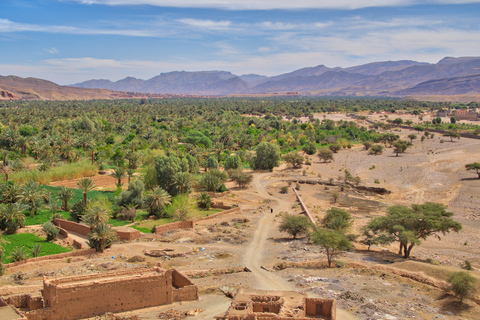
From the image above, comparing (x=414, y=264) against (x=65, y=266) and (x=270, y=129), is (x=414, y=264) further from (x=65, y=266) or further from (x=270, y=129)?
(x=270, y=129)

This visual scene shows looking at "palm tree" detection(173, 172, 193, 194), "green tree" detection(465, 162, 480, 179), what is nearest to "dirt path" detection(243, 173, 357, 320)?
"palm tree" detection(173, 172, 193, 194)

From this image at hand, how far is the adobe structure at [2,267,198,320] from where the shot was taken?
2070 centimetres

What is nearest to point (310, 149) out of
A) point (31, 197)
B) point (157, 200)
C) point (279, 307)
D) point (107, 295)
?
point (157, 200)

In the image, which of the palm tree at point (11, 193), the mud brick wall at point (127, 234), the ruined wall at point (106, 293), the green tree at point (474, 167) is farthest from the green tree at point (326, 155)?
the ruined wall at point (106, 293)

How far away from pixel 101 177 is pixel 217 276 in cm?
3461

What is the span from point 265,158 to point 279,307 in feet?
167

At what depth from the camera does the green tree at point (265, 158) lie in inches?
2790

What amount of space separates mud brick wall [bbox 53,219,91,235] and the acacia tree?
80.0 ft

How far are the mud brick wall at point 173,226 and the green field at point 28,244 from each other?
27.3 feet

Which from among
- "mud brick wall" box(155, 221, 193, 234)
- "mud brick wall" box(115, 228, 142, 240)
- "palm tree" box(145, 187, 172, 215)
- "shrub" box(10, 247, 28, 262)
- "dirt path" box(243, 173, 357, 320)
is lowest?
"dirt path" box(243, 173, 357, 320)

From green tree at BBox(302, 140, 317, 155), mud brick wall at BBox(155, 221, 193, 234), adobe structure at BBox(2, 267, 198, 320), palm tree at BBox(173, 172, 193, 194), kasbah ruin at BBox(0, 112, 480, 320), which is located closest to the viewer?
adobe structure at BBox(2, 267, 198, 320)

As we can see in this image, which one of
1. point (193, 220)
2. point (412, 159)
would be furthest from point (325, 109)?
point (193, 220)

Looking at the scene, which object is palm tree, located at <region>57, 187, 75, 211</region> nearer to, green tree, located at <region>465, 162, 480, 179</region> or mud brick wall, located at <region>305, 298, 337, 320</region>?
Result: mud brick wall, located at <region>305, 298, 337, 320</region>

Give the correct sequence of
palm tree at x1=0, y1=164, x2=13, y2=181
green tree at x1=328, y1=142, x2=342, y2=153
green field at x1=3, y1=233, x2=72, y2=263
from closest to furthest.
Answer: green field at x1=3, y1=233, x2=72, y2=263 < palm tree at x1=0, y1=164, x2=13, y2=181 < green tree at x1=328, y1=142, x2=342, y2=153
